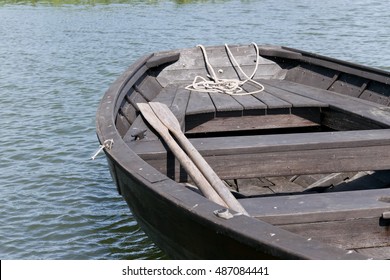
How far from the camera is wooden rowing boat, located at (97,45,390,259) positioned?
2920mm

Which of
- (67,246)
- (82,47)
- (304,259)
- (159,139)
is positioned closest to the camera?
(304,259)

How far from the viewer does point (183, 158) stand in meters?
3.86

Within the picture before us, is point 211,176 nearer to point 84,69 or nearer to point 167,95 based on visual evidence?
point 167,95

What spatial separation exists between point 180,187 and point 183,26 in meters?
15.0

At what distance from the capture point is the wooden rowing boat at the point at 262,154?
2.92m

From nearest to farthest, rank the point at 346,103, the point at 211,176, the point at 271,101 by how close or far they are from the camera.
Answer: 1. the point at 211,176
2. the point at 346,103
3. the point at 271,101

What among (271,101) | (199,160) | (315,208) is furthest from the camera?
(271,101)

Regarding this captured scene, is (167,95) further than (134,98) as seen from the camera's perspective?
Yes

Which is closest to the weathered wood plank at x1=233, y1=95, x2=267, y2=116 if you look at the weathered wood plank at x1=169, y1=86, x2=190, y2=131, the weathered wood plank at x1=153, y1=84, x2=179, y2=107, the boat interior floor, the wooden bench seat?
the boat interior floor

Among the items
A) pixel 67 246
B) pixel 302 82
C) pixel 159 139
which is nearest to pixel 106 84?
pixel 302 82

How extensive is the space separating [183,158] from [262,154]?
0.62 meters

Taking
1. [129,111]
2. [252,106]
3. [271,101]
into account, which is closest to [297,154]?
[252,106]
